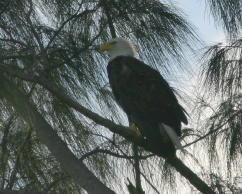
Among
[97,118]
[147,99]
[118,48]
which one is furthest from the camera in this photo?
[118,48]

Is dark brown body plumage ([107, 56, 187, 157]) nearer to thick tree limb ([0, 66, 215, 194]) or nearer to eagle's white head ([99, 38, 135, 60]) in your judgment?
eagle's white head ([99, 38, 135, 60])

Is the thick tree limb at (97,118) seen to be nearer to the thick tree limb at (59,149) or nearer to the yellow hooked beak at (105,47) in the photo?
the thick tree limb at (59,149)

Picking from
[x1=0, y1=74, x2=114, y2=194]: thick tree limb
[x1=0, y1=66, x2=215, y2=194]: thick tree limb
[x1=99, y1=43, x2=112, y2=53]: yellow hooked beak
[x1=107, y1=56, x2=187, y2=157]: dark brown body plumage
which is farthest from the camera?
[x1=99, y1=43, x2=112, y2=53]: yellow hooked beak

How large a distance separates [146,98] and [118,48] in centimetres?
36

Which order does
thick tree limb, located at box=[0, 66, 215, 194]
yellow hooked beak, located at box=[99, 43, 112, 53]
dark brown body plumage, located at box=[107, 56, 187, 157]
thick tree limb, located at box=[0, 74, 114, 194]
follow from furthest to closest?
1. yellow hooked beak, located at box=[99, 43, 112, 53]
2. dark brown body plumage, located at box=[107, 56, 187, 157]
3. thick tree limb, located at box=[0, 74, 114, 194]
4. thick tree limb, located at box=[0, 66, 215, 194]

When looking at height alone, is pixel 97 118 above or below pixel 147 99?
below

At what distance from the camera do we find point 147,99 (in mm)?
2287

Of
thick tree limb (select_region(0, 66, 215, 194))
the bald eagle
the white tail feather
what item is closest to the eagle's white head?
the bald eagle

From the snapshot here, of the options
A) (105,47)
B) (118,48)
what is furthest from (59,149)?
(118,48)

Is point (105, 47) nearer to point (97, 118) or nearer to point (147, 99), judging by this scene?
point (147, 99)

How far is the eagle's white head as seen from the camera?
94.9 inches

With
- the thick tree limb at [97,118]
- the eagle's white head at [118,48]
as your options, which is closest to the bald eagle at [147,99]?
the eagle's white head at [118,48]

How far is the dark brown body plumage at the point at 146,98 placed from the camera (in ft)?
6.98

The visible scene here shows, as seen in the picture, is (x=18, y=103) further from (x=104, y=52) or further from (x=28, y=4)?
(x=104, y=52)
